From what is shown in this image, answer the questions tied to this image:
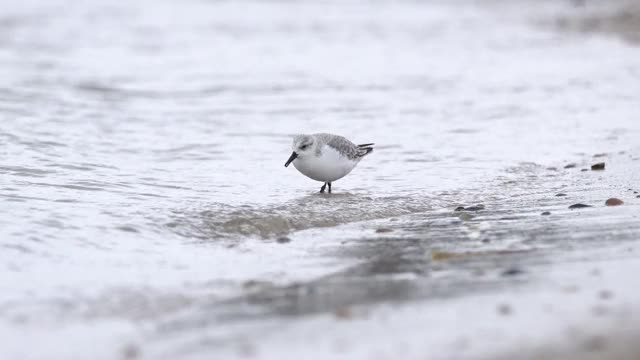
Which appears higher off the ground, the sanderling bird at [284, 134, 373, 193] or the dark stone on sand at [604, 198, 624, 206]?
the sanderling bird at [284, 134, 373, 193]

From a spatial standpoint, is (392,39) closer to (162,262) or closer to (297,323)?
(162,262)

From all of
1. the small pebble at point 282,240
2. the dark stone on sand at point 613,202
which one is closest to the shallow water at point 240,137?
the small pebble at point 282,240

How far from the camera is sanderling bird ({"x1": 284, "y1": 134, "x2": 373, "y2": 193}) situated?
9.11 metres

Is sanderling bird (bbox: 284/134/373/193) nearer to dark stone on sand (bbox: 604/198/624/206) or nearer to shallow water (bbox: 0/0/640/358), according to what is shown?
shallow water (bbox: 0/0/640/358)

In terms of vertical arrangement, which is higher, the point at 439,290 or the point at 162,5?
the point at 162,5

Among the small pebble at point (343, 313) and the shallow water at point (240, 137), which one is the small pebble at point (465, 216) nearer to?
the shallow water at point (240, 137)

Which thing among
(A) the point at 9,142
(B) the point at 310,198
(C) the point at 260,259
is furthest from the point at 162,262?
(A) the point at 9,142

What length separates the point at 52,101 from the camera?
47.2 ft

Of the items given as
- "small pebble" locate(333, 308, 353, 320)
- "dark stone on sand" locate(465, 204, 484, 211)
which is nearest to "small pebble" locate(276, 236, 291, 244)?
"dark stone on sand" locate(465, 204, 484, 211)

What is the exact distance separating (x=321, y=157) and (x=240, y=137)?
10.6 feet

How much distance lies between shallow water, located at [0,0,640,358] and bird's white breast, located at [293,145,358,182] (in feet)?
0.64

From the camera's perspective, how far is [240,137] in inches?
480

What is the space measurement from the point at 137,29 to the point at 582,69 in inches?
444

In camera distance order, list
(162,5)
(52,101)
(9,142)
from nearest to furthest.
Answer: (9,142)
(52,101)
(162,5)
